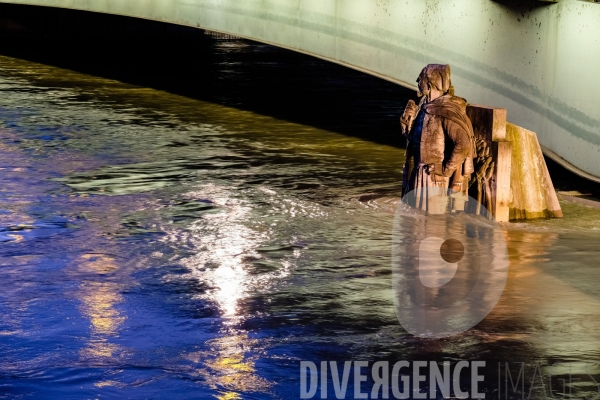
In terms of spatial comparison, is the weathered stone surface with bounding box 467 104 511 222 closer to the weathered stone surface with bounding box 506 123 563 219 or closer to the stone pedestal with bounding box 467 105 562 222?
the stone pedestal with bounding box 467 105 562 222

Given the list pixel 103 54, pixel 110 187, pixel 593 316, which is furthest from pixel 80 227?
pixel 103 54

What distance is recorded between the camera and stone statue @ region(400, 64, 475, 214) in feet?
40.8

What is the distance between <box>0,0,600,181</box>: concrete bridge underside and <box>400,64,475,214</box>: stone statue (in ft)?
8.74

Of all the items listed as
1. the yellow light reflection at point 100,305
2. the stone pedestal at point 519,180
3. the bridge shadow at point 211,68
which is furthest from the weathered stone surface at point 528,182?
the bridge shadow at point 211,68

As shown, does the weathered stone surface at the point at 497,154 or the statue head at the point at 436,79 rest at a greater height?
the statue head at the point at 436,79

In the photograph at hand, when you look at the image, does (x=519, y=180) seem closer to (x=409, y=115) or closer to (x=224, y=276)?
(x=409, y=115)

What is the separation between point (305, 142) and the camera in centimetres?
1970

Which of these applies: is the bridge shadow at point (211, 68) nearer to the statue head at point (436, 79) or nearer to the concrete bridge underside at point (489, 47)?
the concrete bridge underside at point (489, 47)

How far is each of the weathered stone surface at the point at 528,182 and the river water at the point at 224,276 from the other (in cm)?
45

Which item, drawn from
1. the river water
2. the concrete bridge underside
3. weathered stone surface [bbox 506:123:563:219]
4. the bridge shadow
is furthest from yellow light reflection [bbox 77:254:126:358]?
the bridge shadow

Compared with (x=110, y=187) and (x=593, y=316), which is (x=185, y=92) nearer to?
(x=110, y=187)

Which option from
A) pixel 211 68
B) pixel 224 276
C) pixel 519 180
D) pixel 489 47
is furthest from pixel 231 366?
pixel 211 68

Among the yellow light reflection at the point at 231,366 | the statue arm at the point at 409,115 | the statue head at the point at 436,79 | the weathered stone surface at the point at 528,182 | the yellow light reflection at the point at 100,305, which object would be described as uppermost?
the statue head at the point at 436,79

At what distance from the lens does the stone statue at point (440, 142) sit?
40.8ft
